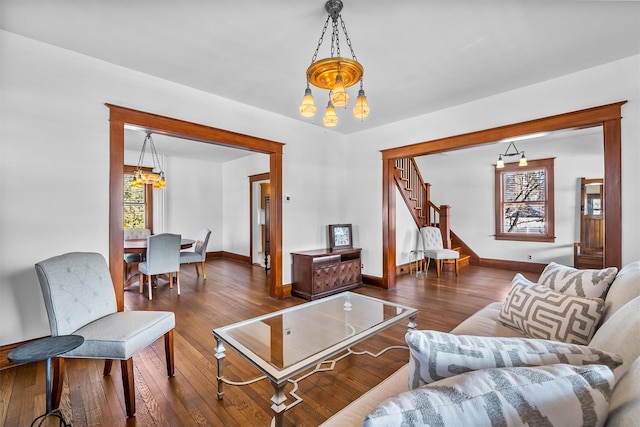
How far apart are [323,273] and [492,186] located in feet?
15.4

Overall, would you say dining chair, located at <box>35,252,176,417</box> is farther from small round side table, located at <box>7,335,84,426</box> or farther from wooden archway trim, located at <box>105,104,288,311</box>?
wooden archway trim, located at <box>105,104,288,311</box>

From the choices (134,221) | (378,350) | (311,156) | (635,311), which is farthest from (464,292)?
(134,221)

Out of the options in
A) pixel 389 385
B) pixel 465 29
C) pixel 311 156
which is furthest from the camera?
pixel 311 156

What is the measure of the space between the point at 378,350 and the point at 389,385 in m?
1.43

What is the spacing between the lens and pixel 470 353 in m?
0.79

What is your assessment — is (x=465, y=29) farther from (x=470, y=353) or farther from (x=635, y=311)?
(x=470, y=353)

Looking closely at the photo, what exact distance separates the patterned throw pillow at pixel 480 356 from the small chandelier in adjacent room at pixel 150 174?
5.48 meters

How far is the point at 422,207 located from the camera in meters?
6.34

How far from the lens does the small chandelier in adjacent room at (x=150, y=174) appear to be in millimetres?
5047

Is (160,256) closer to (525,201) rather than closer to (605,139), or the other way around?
(605,139)

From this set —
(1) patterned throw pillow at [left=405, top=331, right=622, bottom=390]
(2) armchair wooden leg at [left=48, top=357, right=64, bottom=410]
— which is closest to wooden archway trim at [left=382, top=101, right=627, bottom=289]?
(1) patterned throw pillow at [left=405, top=331, right=622, bottom=390]

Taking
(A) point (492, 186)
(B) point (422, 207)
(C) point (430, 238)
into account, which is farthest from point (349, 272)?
(A) point (492, 186)

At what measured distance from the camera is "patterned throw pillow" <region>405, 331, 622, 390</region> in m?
0.77

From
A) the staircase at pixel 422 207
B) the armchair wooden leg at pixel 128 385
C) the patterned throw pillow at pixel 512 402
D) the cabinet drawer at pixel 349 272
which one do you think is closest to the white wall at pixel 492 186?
the staircase at pixel 422 207
